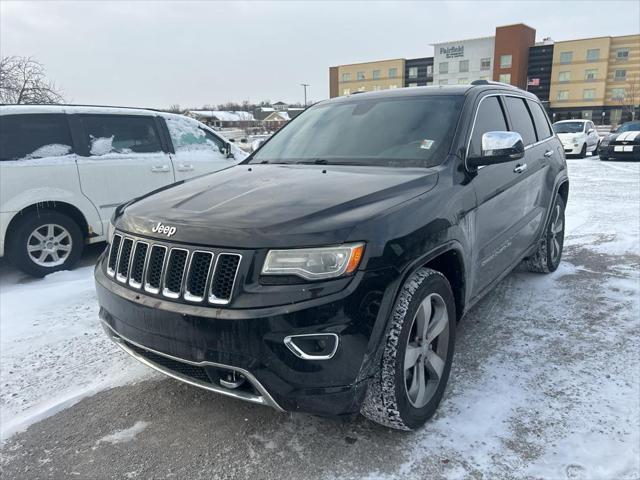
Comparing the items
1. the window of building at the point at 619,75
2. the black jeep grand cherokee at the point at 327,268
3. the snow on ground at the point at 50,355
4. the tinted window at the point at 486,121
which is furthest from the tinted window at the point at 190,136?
the window of building at the point at 619,75

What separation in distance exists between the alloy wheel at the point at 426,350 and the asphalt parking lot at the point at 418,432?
0.20 metres

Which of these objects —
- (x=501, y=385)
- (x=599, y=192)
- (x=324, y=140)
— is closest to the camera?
(x=501, y=385)

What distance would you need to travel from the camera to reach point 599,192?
33.9 feet

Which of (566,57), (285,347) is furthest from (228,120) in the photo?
(285,347)

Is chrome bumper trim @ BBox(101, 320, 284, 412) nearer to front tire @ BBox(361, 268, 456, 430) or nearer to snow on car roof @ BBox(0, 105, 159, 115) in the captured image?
front tire @ BBox(361, 268, 456, 430)

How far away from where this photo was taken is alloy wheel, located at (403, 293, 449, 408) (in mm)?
2469

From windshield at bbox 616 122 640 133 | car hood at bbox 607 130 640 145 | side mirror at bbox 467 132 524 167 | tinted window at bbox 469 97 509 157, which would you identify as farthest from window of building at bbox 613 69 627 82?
side mirror at bbox 467 132 524 167

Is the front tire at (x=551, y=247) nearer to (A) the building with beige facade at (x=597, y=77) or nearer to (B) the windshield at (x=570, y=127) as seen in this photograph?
(B) the windshield at (x=570, y=127)

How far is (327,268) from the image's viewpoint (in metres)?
2.07

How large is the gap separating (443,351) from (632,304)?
97.6 inches

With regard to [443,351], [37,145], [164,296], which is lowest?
[443,351]

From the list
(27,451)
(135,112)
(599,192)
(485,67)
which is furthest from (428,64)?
(27,451)

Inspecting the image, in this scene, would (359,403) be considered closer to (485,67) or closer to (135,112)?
(135,112)

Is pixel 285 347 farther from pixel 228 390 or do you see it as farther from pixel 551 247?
pixel 551 247
